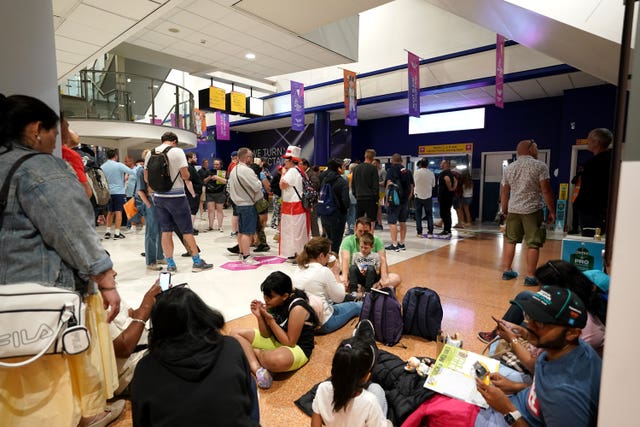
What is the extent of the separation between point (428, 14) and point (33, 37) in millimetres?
10692

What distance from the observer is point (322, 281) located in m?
2.77

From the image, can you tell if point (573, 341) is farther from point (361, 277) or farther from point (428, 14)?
point (428, 14)

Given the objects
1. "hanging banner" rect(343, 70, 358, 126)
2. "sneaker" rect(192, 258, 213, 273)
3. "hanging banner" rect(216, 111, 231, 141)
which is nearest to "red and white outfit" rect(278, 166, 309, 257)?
"sneaker" rect(192, 258, 213, 273)

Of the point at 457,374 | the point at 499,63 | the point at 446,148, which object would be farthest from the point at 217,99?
the point at 457,374

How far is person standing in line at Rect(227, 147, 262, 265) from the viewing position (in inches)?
191

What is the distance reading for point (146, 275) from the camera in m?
4.49

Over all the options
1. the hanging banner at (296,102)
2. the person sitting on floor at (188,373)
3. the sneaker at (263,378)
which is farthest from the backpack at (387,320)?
the hanging banner at (296,102)

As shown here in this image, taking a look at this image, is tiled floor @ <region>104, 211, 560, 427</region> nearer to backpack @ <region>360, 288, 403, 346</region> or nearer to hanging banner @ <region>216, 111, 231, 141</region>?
backpack @ <region>360, 288, 403, 346</region>

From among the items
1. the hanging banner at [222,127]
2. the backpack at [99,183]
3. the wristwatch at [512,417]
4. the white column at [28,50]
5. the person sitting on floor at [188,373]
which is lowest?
the wristwatch at [512,417]

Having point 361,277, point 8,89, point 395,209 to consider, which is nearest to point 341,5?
point 395,209

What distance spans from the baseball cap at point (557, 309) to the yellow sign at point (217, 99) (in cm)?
1007

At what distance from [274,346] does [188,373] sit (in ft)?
4.53

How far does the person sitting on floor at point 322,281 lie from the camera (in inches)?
108

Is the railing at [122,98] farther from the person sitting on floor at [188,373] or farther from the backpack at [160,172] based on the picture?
the person sitting on floor at [188,373]
